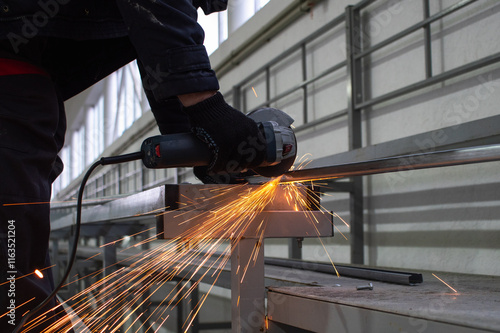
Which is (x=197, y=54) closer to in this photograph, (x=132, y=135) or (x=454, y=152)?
(x=454, y=152)

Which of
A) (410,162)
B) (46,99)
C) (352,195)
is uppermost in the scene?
(46,99)

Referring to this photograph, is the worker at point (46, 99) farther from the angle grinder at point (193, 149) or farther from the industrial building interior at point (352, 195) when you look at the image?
the industrial building interior at point (352, 195)

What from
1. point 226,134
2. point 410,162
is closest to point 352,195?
point 410,162

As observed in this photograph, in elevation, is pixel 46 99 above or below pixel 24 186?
above

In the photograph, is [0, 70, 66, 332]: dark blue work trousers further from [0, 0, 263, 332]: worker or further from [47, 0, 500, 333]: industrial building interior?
[47, 0, 500, 333]: industrial building interior

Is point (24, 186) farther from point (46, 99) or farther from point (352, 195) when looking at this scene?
point (352, 195)

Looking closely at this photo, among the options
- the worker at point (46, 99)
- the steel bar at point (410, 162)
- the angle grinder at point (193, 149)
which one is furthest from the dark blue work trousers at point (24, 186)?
the steel bar at point (410, 162)

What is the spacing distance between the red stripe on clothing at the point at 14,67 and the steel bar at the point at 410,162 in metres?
0.53

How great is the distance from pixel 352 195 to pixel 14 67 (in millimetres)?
2056

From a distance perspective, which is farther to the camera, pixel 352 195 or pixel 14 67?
pixel 352 195

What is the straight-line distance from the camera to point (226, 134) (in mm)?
798

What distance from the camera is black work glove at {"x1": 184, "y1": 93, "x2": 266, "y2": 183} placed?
0.80 m

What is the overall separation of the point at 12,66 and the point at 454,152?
77 centimetres

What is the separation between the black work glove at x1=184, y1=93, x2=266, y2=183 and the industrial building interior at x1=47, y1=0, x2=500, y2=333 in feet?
0.45
